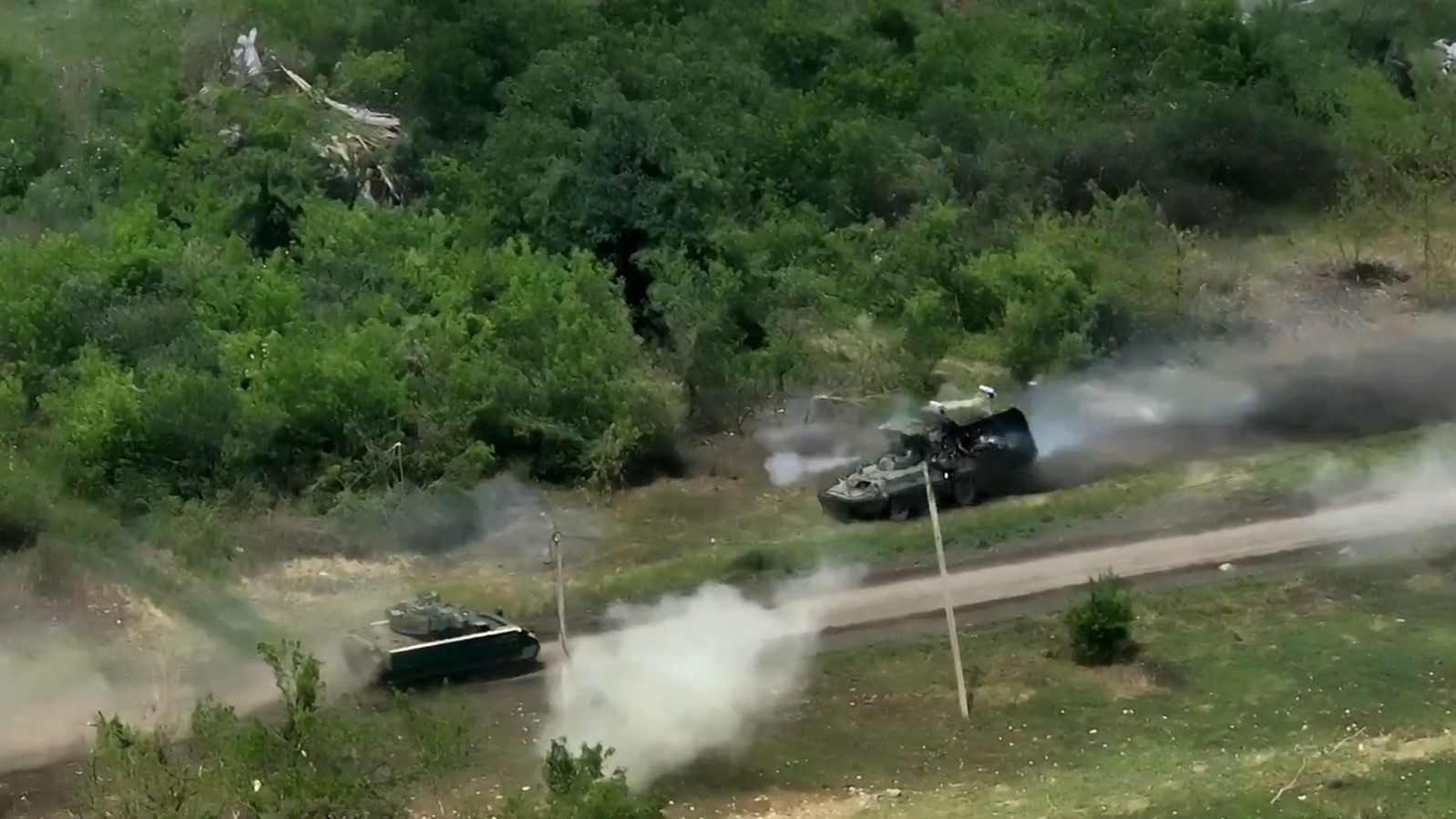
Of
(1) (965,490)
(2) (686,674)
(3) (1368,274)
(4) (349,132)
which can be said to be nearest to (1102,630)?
(2) (686,674)

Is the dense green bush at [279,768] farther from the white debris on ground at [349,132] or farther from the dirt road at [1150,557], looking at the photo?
the white debris on ground at [349,132]

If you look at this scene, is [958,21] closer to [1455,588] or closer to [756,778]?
[1455,588]

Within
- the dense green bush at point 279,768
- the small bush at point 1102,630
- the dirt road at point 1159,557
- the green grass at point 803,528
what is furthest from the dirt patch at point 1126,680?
the dense green bush at point 279,768

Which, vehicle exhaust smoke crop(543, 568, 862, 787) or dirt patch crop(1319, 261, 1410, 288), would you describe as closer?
vehicle exhaust smoke crop(543, 568, 862, 787)

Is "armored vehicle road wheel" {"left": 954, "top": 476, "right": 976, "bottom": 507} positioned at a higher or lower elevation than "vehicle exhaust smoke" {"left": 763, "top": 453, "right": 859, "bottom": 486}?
lower

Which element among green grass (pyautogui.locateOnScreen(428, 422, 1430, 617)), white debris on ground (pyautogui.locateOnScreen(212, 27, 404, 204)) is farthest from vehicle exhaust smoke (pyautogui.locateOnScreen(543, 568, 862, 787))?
→ white debris on ground (pyautogui.locateOnScreen(212, 27, 404, 204))

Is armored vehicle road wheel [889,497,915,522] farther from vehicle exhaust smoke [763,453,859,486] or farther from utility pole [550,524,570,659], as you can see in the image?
utility pole [550,524,570,659]
